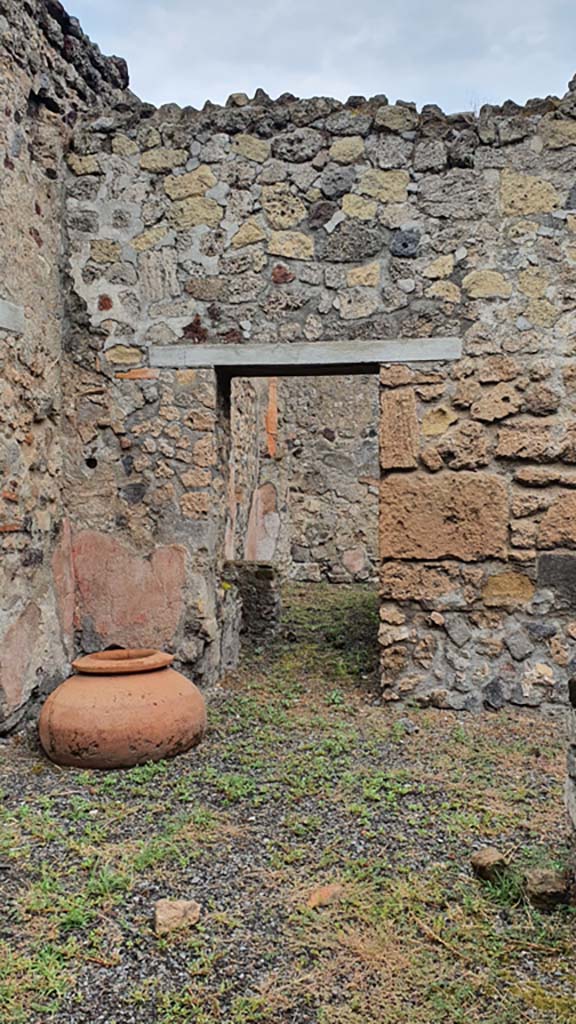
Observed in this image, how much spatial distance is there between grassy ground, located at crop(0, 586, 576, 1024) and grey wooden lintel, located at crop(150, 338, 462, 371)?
1853 mm

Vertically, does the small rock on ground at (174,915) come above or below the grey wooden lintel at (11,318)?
below

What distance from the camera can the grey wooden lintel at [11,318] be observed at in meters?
3.77

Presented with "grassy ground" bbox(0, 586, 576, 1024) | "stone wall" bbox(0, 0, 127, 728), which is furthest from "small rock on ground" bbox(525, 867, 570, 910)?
"stone wall" bbox(0, 0, 127, 728)

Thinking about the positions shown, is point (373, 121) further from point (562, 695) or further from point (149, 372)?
point (562, 695)

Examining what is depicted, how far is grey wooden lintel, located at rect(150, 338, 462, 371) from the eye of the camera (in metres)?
4.22

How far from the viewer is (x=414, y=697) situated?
425 centimetres

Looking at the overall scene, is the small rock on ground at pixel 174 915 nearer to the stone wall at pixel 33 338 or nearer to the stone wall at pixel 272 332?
the stone wall at pixel 33 338

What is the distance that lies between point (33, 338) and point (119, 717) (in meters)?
1.97

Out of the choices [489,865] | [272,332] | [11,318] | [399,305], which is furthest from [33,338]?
[489,865]

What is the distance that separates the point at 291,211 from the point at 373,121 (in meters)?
0.63

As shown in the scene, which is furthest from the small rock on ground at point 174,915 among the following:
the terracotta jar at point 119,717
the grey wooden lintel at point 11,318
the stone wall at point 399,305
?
the grey wooden lintel at point 11,318

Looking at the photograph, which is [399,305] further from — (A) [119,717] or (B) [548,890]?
(B) [548,890]

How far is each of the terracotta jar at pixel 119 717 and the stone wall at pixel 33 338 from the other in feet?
1.51

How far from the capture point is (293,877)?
2414 millimetres
